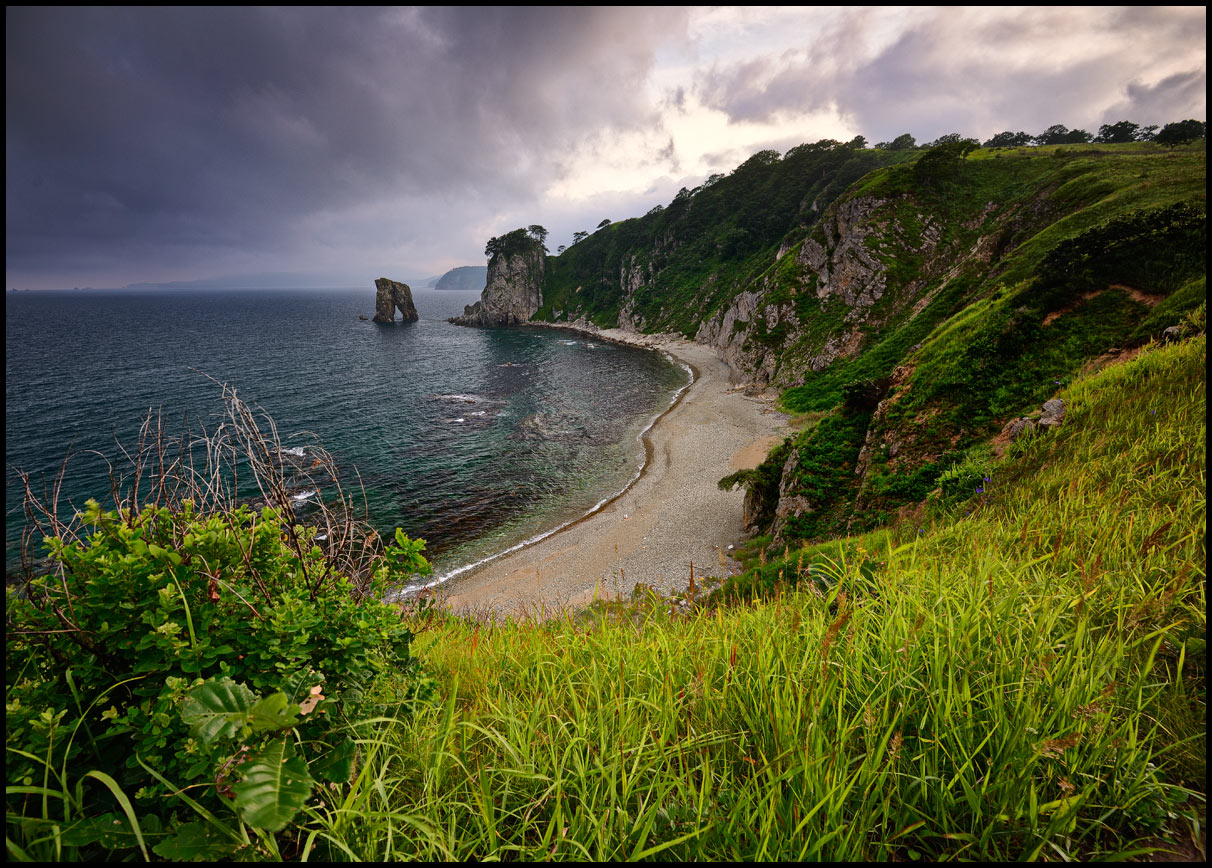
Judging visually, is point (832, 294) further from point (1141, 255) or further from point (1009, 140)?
point (1009, 140)

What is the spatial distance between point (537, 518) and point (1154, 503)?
2466cm

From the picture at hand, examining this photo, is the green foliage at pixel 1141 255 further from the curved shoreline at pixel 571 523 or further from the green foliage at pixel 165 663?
the green foliage at pixel 165 663

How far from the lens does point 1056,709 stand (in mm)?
2723

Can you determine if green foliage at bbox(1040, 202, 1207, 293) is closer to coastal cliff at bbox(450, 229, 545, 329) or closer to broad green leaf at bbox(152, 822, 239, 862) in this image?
broad green leaf at bbox(152, 822, 239, 862)

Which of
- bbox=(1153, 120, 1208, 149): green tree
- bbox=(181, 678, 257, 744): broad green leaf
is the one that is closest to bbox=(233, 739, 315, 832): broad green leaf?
bbox=(181, 678, 257, 744): broad green leaf

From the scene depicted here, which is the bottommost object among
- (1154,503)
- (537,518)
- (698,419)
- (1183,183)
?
(537,518)

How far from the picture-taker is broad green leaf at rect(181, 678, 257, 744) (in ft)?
7.03

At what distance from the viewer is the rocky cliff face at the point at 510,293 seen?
12338 cm

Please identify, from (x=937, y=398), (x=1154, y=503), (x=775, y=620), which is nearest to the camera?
(x=775, y=620)

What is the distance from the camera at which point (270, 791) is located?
2.08 meters

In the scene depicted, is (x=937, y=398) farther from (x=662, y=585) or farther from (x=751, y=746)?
(x=751, y=746)

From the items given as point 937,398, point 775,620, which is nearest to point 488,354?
point 937,398

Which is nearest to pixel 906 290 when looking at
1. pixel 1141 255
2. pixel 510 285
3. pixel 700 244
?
pixel 1141 255

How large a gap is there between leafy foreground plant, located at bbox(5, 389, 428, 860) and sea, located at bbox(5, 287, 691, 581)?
1372 millimetres
